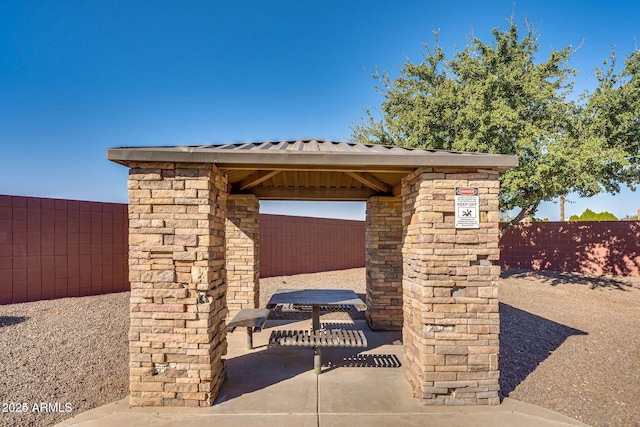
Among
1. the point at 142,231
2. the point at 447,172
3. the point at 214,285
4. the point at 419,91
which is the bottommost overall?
the point at 214,285

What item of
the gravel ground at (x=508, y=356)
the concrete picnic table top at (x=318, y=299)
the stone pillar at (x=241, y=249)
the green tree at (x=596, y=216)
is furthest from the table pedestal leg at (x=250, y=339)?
the green tree at (x=596, y=216)

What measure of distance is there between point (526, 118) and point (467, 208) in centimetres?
839

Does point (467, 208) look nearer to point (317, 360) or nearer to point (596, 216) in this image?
point (317, 360)

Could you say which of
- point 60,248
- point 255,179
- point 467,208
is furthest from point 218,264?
point 60,248

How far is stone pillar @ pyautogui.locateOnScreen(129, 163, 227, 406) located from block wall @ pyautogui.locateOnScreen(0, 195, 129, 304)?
646 cm

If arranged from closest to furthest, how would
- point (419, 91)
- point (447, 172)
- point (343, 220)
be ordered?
point (447, 172) < point (419, 91) < point (343, 220)

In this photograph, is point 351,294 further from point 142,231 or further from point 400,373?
point 142,231

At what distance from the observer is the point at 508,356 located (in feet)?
17.1

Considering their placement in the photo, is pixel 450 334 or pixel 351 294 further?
pixel 351 294

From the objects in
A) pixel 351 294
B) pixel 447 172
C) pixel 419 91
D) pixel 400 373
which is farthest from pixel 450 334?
pixel 419 91

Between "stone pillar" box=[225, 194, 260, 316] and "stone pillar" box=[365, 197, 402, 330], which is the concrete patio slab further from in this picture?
"stone pillar" box=[225, 194, 260, 316]

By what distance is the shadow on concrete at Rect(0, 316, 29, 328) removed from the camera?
639 cm

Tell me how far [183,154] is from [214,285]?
4.62 feet

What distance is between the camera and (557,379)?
14.5 feet
